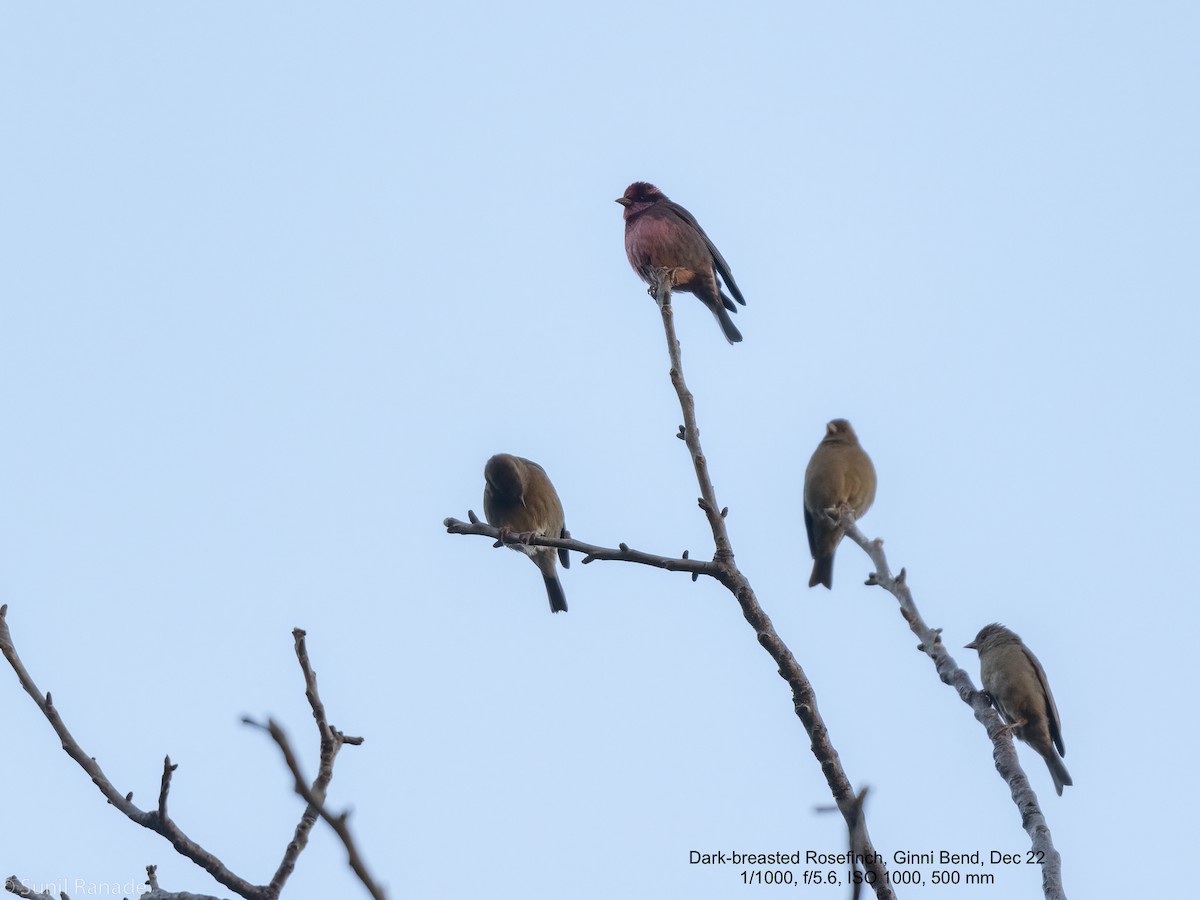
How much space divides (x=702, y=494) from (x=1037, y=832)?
1.54 meters

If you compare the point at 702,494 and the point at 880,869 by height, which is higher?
the point at 702,494

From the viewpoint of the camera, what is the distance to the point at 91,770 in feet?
10.3

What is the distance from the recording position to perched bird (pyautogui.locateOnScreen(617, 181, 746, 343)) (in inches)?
386

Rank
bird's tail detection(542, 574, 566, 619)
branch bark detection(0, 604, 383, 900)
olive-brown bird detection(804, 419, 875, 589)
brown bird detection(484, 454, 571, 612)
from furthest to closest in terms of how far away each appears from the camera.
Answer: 1. bird's tail detection(542, 574, 566, 619)
2. brown bird detection(484, 454, 571, 612)
3. olive-brown bird detection(804, 419, 875, 589)
4. branch bark detection(0, 604, 383, 900)

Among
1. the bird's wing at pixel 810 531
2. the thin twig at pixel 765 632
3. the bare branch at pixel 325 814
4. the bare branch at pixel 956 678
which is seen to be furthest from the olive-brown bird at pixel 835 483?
the bare branch at pixel 325 814

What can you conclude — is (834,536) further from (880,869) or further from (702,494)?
(880,869)

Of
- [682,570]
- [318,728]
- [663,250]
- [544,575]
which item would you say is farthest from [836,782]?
[663,250]

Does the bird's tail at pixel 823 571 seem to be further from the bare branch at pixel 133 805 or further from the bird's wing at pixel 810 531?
the bare branch at pixel 133 805

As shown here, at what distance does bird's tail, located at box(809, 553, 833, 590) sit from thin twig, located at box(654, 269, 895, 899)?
3.75m

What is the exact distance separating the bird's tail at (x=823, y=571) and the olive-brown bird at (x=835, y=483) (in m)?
0.16

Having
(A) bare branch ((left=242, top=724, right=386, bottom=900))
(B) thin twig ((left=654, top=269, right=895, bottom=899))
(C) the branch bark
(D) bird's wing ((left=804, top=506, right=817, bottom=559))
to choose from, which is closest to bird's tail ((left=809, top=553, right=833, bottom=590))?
(D) bird's wing ((left=804, top=506, right=817, bottom=559))

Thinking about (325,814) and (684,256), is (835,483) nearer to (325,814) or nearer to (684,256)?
(684,256)

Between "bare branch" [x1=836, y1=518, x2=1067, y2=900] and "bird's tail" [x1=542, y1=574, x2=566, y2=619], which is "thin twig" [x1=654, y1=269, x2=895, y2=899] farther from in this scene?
"bird's tail" [x1=542, y1=574, x2=566, y2=619]

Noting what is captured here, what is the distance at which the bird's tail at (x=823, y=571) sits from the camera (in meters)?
8.52
